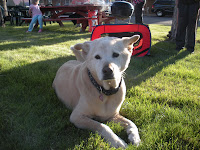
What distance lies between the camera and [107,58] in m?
1.88

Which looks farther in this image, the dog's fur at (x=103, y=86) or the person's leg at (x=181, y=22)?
the person's leg at (x=181, y=22)

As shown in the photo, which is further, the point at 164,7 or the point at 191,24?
the point at 164,7

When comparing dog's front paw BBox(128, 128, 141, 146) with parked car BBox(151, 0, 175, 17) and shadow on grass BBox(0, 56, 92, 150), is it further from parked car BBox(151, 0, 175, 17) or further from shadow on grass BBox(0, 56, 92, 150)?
parked car BBox(151, 0, 175, 17)

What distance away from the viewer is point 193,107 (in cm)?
257

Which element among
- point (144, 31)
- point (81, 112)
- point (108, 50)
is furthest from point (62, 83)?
point (144, 31)

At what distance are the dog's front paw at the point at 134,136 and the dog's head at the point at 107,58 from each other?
1.74 feet

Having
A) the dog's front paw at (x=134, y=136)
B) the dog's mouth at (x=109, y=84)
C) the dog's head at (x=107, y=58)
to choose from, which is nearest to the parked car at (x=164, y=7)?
the dog's head at (x=107, y=58)

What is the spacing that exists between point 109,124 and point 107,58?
79 cm

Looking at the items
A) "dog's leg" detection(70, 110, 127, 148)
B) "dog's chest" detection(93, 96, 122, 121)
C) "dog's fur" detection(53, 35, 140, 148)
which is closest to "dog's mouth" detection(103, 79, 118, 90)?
"dog's fur" detection(53, 35, 140, 148)

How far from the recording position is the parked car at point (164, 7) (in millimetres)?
23453

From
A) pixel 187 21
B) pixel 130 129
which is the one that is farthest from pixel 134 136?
pixel 187 21

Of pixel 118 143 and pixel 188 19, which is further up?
pixel 188 19

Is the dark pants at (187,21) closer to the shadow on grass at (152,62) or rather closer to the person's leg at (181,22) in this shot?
the person's leg at (181,22)

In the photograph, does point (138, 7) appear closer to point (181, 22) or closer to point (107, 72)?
point (181, 22)
